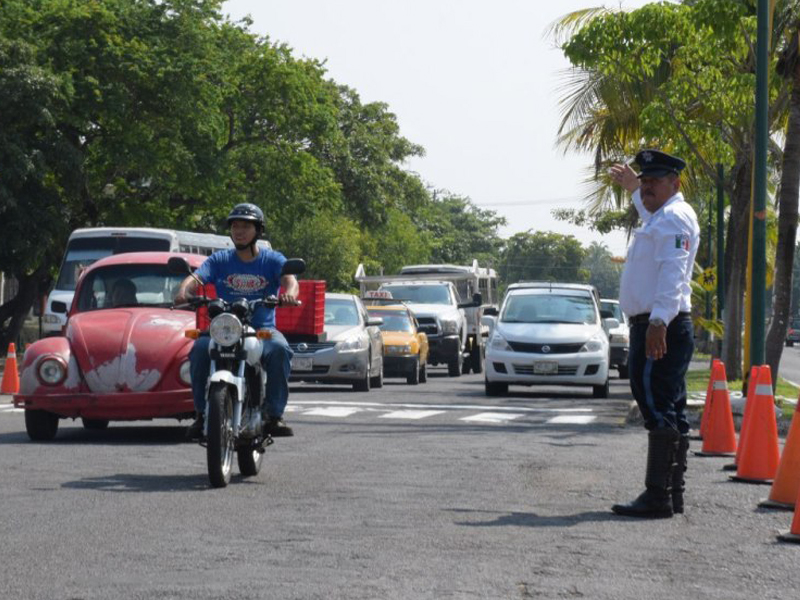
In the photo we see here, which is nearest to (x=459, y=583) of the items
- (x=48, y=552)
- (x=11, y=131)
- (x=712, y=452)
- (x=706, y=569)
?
(x=706, y=569)

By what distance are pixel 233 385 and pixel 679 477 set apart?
9.35ft

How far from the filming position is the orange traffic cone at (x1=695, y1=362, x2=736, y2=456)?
43.3 ft

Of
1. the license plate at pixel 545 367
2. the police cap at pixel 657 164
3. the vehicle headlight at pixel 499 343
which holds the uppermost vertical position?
the police cap at pixel 657 164

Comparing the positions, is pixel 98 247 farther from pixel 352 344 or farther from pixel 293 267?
pixel 293 267

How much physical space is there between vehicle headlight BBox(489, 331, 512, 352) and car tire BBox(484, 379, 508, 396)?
0.52 meters

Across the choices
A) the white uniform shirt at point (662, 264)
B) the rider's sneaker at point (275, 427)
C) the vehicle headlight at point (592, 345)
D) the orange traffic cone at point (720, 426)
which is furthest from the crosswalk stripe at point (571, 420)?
the white uniform shirt at point (662, 264)

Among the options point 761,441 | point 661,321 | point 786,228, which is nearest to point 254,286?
point 661,321

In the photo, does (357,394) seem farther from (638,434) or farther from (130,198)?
(130,198)

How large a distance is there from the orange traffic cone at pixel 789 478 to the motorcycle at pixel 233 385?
318 centimetres

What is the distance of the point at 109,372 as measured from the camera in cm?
1346

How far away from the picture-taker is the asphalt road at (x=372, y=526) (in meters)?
6.61

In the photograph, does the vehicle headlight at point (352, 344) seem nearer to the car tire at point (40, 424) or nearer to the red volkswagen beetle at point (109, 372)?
the red volkswagen beetle at point (109, 372)

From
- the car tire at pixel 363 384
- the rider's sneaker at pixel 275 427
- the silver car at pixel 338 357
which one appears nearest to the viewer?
the rider's sneaker at pixel 275 427

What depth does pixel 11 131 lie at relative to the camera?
37.1 meters
